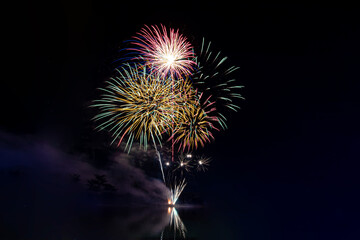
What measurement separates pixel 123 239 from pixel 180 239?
21.5ft

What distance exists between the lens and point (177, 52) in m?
22.9

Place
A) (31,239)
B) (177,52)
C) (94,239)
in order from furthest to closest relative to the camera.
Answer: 1. (94,239)
2. (31,239)
3. (177,52)

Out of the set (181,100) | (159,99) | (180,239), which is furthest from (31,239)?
(181,100)

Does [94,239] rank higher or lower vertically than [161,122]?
lower

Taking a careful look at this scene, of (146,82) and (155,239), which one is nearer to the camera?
(146,82)

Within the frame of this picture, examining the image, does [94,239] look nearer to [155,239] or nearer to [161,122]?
[155,239]

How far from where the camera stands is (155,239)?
2639 centimetres

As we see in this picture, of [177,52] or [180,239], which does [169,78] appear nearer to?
[177,52]

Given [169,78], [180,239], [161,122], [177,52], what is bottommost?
[180,239]

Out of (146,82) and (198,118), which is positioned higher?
(146,82)

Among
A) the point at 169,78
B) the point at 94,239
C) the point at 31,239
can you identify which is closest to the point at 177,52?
the point at 169,78

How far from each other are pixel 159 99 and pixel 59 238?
58.9ft

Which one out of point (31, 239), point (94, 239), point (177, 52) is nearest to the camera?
point (177, 52)

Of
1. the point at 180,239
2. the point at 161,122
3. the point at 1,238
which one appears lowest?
the point at 1,238
